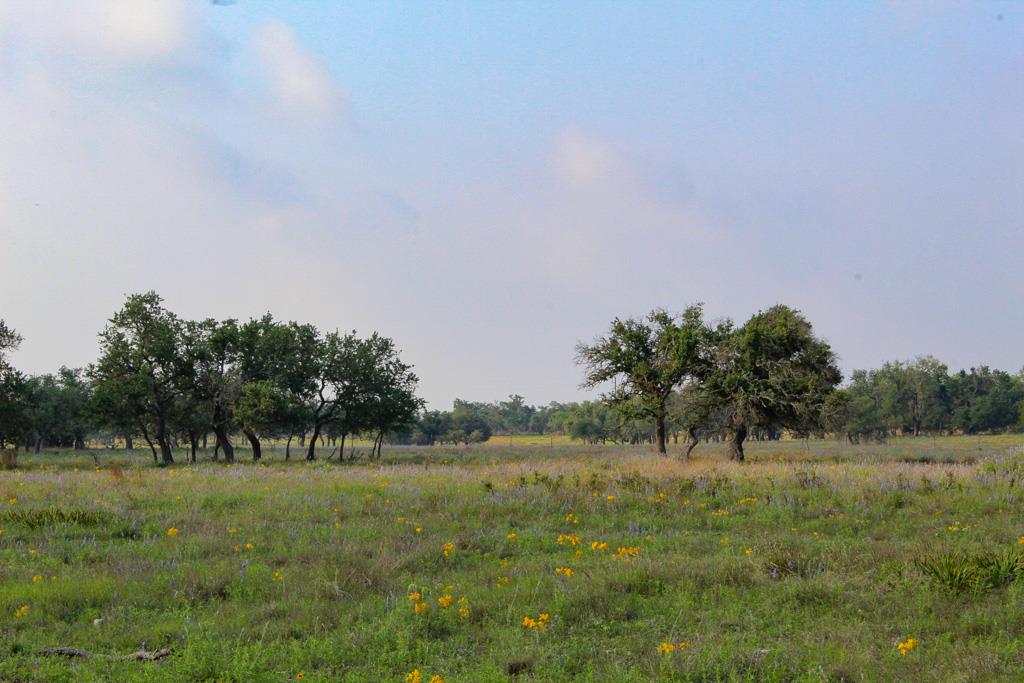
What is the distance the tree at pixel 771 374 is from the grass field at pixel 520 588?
18933 mm

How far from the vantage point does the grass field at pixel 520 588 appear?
4863 millimetres

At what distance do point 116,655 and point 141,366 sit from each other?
3804 cm

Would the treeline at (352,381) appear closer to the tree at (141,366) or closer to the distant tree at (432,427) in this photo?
the tree at (141,366)

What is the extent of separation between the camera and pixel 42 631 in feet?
18.4

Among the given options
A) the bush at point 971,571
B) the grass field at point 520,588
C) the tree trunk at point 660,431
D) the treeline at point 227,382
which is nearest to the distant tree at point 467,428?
the treeline at point 227,382

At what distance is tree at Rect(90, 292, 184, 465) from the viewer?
3744 cm

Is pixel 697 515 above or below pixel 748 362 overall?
below

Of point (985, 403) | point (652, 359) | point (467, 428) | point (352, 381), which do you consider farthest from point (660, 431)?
point (985, 403)

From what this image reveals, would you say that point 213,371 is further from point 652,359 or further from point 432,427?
point 432,427

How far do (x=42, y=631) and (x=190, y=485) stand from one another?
31.4ft

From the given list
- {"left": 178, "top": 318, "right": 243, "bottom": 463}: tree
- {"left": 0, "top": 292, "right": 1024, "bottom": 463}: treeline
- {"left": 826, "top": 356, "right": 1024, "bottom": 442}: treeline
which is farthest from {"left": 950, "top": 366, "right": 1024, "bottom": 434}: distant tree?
{"left": 178, "top": 318, "right": 243, "bottom": 463}: tree

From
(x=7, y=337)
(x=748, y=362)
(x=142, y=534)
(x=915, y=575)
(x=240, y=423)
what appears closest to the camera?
(x=915, y=575)

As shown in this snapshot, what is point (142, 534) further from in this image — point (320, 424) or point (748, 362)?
point (320, 424)

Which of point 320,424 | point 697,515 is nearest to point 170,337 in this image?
point 320,424
